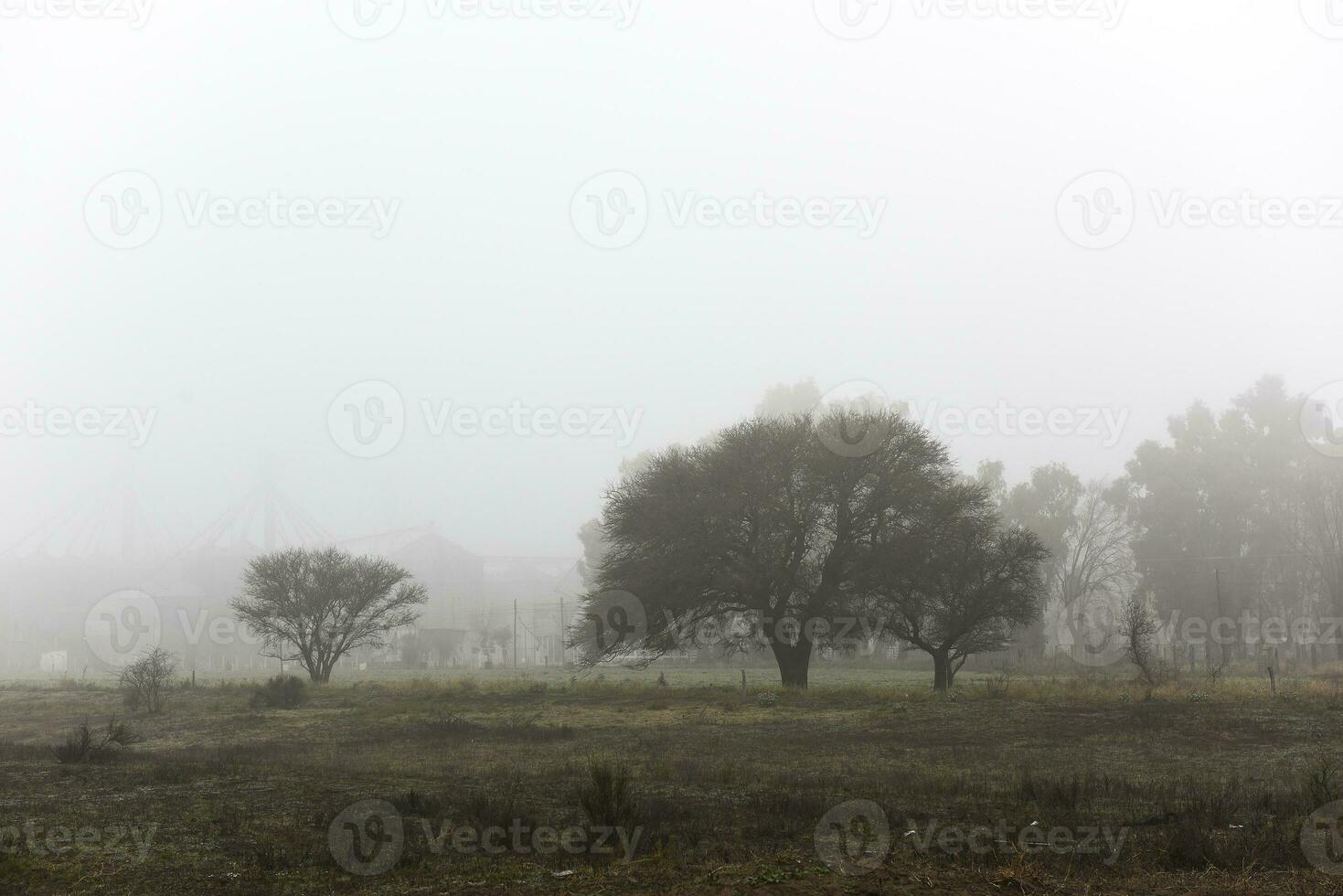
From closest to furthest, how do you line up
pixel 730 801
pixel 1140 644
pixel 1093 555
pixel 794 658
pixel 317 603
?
pixel 730 801, pixel 1140 644, pixel 794 658, pixel 317 603, pixel 1093 555

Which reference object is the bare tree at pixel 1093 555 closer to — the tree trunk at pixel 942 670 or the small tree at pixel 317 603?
the tree trunk at pixel 942 670

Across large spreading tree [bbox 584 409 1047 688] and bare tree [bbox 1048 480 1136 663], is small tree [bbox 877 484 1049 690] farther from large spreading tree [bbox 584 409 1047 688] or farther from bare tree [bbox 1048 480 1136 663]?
bare tree [bbox 1048 480 1136 663]

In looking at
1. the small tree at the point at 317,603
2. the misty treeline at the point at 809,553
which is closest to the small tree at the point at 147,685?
the small tree at the point at 317,603

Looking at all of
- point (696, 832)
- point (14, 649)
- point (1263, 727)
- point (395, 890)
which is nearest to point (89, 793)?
point (395, 890)

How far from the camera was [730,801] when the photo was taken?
1339 cm

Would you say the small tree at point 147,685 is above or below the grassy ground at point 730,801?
below

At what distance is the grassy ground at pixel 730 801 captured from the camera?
927cm

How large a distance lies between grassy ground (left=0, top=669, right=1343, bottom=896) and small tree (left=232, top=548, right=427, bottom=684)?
21088 mm

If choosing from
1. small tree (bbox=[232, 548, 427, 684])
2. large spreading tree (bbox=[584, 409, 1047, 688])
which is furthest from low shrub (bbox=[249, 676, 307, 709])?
large spreading tree (bbox=[584, 409, 1047, 688])

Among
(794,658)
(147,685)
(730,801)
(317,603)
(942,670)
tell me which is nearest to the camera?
(730,801)

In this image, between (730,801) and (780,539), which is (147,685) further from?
(730,801)

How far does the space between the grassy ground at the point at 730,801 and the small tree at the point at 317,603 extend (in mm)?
21088

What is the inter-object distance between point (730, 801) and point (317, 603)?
4094 centimetres

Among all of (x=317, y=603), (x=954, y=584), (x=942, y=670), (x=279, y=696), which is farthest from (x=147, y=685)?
(x=954, y=584)
